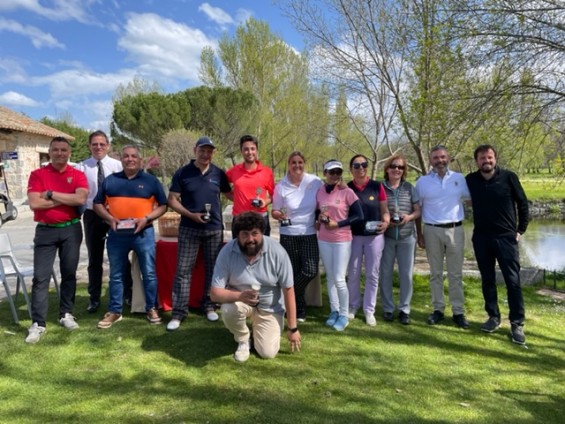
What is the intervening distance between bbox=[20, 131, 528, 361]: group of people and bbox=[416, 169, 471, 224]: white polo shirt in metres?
0.01

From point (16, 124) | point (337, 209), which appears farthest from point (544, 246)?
point (16, 124)

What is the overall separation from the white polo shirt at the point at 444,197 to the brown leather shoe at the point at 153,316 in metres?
3.03

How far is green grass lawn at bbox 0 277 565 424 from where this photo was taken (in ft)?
9.19

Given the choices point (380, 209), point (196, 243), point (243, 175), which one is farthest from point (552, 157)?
point (196, 243)

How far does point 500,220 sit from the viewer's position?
161 inches

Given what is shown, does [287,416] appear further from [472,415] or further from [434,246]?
[434,246]

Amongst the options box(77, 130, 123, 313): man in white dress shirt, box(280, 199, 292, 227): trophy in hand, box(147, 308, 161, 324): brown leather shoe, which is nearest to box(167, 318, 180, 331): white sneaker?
box(147, 308, 161, 324): brown leather shoe

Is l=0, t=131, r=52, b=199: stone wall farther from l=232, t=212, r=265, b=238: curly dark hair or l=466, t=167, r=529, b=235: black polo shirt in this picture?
l=466, t=167, r=529, b=235: black polo shirt

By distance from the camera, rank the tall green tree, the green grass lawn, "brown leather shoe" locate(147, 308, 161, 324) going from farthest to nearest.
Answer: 1. the tall green tree
2. "brown leather shoe" locate(147, 308, 161, 324)
3. the green grass lawn

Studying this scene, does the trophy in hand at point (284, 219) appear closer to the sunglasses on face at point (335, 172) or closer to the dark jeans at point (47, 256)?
the sunglasses on face at point (335, 172)

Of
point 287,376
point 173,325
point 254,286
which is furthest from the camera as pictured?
point 173,325

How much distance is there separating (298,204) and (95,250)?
7.92 feet

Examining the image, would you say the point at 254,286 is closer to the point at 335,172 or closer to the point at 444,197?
the point at 335,172

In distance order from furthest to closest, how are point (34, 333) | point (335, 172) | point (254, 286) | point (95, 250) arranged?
point (95, 250) < point (335, 172) < point (34, 333) < point (254, 286)
